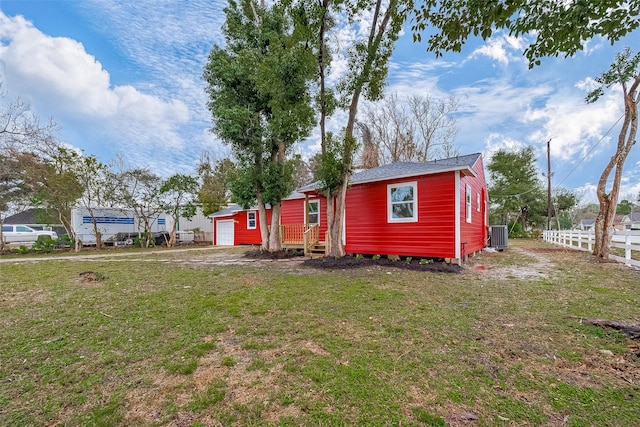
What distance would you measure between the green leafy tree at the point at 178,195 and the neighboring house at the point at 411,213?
1072 cm

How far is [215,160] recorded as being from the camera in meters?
28.2

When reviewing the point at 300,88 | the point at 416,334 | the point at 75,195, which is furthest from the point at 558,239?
the point at 75,195

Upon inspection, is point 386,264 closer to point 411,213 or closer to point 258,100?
point 411,213

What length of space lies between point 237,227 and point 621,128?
19744 mm

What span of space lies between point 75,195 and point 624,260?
2438 cm

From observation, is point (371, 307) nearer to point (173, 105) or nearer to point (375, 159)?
point (173, 105)

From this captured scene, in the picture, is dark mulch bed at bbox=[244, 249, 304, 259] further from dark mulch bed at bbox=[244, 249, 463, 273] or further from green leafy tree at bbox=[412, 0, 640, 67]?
green leafy tree at bbox=[412, 0, 640, 67]

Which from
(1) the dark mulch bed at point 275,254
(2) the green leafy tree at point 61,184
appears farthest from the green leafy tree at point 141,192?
(1) the dark mulch bed at point 275,254

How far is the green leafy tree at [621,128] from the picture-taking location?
913 centimetres

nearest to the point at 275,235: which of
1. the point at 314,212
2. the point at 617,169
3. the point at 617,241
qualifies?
the point at 314,212

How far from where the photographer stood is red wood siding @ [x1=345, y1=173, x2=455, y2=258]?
8234 millimetres

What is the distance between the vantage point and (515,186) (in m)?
27.2

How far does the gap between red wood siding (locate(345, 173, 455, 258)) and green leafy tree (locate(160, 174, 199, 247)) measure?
1297 cm

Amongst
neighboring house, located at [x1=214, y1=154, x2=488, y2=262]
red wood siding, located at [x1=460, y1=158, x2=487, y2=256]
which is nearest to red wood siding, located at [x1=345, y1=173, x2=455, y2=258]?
neighboring house, located at [x1=214, y1=154, x2=488, y2=262]
